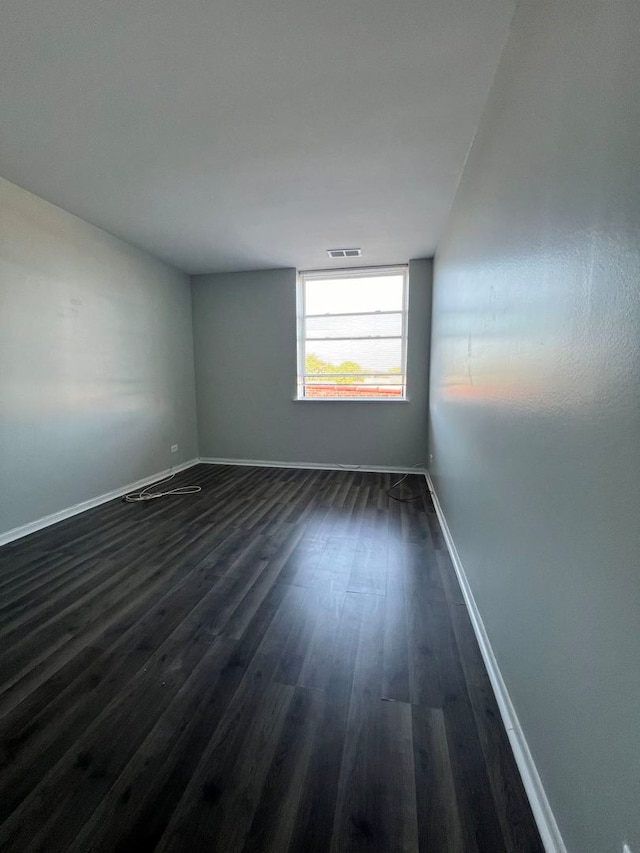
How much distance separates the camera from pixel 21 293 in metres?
2.71

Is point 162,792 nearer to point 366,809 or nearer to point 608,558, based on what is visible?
point 366,809

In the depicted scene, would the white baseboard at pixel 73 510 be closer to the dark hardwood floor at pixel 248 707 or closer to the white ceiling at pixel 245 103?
the dark hardwood floor at pixel 248 707

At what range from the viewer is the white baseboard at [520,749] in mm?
881

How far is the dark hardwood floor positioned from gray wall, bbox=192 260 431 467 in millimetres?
2328

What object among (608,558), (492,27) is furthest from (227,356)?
(608,558)

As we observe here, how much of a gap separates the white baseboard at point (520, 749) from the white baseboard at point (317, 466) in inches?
110

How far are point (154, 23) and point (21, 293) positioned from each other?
2246 millimetres

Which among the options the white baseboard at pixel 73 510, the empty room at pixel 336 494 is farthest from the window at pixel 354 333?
the white baseboard at pixel 73 510

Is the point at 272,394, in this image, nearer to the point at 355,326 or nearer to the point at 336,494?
the point at 355,326

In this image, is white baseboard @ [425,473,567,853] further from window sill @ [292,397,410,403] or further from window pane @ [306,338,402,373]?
window pane @ [306,338,402,373]

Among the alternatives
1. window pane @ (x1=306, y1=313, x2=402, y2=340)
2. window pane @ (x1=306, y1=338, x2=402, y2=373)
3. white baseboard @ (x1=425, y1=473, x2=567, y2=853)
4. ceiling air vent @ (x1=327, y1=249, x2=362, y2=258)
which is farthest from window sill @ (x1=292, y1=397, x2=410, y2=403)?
white baseboard @ (x1=425, y1=473, x2=567, y2=853)

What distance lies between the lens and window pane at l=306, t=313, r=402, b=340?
4.57 metres

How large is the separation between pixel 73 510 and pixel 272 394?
271cm

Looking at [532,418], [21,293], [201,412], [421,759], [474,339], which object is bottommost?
[421,759]
